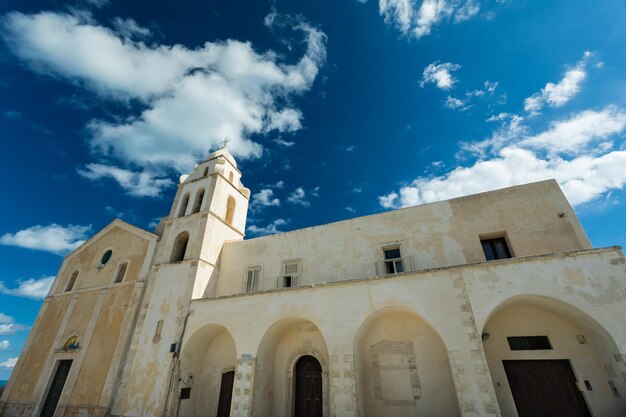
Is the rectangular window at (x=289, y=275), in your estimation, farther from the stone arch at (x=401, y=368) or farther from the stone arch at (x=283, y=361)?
the stone arch at (x=401, y=368)

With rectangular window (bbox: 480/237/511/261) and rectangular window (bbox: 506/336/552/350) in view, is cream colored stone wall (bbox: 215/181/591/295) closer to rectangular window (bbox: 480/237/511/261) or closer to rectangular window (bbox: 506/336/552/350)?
rectangular window (bbox: 480/237/511/261)

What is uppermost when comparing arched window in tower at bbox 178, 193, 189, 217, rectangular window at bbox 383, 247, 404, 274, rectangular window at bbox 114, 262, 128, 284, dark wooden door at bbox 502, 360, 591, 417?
arched window in tower at bbox 178, 193, 189, 217

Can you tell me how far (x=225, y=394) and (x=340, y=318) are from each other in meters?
6.87

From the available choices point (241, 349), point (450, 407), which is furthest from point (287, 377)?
point (450, 407)

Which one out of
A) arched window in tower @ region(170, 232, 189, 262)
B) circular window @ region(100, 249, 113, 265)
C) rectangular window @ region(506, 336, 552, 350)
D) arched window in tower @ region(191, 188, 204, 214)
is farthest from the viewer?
circular window @ region(100, 249, 113, 265)

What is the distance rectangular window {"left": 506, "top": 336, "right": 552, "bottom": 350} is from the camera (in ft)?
32.9

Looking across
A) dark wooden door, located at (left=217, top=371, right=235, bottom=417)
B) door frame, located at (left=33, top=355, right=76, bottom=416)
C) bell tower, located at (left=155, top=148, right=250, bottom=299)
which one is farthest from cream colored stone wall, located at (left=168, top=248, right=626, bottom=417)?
door frame, located at (left=33, top=355, right=76, bottom=416)

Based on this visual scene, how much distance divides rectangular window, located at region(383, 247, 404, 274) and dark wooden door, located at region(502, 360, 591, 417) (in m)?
5.07

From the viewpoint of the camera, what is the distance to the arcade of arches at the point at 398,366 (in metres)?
9.49

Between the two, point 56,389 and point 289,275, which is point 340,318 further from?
point 56,389

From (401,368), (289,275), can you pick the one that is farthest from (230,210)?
(401,368)

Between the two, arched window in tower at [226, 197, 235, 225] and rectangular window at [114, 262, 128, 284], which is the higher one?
arched window in tower at [226, 197, 235, 225]

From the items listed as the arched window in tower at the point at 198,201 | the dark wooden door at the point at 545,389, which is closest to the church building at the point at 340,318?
the dark wooden door at the point at 545,389

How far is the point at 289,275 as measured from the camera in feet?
51.5
